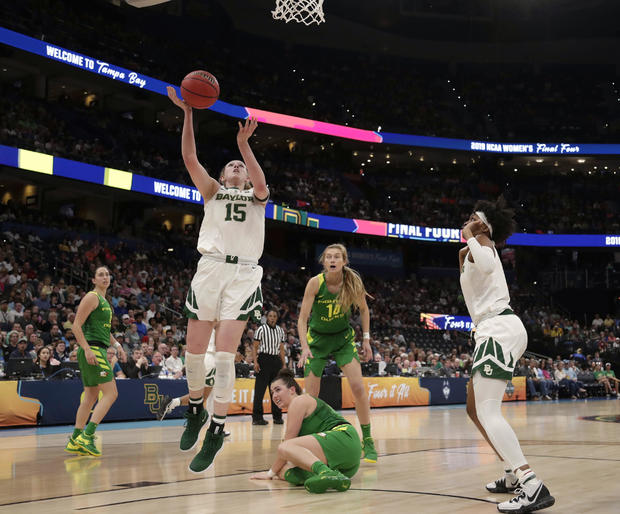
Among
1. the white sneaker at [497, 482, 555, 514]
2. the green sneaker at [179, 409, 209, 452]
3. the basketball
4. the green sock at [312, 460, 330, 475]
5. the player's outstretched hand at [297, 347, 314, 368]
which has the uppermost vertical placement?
the basketball

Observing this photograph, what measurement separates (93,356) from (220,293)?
2.81 meters

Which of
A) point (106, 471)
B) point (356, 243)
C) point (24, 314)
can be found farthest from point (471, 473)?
point (356, 243)

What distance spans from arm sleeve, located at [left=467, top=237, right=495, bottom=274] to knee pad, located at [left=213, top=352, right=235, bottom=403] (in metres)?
2.19

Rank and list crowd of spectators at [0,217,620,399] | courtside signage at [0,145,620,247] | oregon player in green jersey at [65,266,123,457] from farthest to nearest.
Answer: courtside signage at [0,145,620,247], crowd of spectators at [0,217,620,399], oregon player in green jersey at [65,266,123,457]

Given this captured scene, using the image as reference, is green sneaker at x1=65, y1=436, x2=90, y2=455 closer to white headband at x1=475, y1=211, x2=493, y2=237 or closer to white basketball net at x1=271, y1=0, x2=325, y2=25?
white headband at x1=475, y1=211, x2=493, y2=237

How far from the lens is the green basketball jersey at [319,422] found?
6.18 meters

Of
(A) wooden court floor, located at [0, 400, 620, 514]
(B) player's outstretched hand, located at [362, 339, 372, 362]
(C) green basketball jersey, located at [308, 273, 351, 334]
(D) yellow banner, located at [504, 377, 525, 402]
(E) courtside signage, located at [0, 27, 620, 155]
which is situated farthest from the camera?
(D) yellow banner, located at [504, 377, 525, 402]

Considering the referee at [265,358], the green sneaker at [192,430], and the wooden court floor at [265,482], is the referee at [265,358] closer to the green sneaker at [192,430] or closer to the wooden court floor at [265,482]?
the wooden court floor at [265,482]

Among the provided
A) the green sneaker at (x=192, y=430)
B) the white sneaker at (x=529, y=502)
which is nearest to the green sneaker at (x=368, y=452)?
the green sneaker at (x=192, y=430)

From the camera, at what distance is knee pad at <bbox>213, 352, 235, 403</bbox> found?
19.9ft

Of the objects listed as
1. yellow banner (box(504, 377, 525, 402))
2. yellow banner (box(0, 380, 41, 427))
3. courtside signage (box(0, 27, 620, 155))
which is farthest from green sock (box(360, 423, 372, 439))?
courtside signage (box(0, 27, 620, 155))

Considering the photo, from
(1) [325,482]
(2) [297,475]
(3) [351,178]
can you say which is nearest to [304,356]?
(2) [297,475]

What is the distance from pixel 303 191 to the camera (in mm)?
34500

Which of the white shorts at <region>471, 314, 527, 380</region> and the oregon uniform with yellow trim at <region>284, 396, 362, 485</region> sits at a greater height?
the white shorts at <region>471, 314, 527, 380</region>
